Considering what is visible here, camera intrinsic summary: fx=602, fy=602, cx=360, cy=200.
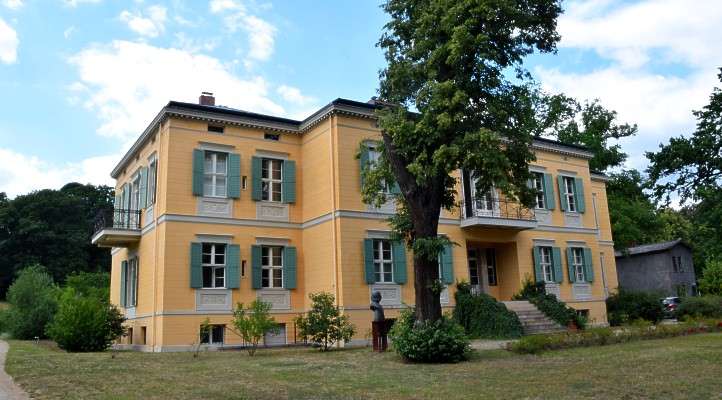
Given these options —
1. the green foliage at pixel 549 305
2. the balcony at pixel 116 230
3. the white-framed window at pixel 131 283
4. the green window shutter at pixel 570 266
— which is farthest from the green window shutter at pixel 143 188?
the green window shutter at pixel 570 266

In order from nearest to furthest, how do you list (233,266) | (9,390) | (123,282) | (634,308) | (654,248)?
1. (9,390)
2. (233,266)
3. (123,282)
4. (634,308)
5. (654,248)

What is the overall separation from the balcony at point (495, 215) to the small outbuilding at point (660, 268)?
793 inches

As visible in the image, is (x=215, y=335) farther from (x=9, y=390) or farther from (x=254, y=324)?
(x=9, y=390)

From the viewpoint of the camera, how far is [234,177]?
21.2 meters

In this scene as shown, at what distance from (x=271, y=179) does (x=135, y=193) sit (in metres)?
6.11

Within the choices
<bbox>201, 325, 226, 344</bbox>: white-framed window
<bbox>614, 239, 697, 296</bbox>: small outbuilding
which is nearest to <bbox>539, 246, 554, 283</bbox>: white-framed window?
<bbox>201, 325, 226, 344</bbox>: white-framed window

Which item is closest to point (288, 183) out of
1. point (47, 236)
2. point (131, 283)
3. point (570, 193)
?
point (131, 283)

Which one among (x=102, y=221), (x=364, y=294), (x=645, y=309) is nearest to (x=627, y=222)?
(x=645, y=309)

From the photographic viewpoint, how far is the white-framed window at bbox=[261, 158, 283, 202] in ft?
72.4

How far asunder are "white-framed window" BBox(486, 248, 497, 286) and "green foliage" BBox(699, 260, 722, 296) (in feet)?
70.5

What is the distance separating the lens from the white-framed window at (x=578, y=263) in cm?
2650

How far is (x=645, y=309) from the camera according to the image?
25578 millimetres

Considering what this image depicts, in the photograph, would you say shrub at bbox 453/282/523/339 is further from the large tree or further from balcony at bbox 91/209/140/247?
balcony at bbox 91/209/140/247

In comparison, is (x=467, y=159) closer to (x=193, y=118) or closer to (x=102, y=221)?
(x=193, y=118)
